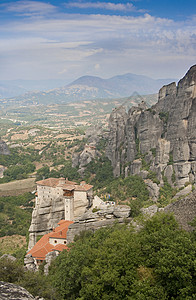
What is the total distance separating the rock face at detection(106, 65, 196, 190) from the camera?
42.0 metres

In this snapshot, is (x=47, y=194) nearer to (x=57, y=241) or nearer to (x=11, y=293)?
(x=57, y=241)

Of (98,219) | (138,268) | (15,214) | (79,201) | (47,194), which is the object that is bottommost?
(15,214)

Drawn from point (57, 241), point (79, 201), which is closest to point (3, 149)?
point (79, 201)

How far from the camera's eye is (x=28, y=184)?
246 ft

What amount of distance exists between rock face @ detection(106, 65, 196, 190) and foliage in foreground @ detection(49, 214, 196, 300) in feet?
79.6

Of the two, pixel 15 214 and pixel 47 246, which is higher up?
pixel 47 246

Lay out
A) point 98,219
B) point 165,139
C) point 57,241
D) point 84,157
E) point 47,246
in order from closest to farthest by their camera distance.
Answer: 1. point 98,219
2. point 47,246
3. point 57,241
4. point 165,139
5. point 84,157

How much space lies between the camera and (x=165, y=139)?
45.9m

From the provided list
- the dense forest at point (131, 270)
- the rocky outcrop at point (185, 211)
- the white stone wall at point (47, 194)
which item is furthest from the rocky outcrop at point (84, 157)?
the dense forest at point (131, 270)

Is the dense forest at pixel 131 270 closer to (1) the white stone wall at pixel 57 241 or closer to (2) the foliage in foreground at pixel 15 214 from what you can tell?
(1) the white stone wall at pixel 57 241

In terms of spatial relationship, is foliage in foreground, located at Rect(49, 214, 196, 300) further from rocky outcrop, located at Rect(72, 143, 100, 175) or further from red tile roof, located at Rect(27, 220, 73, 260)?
rocky outcrop, located at Rect(72, 143, 100, 175)

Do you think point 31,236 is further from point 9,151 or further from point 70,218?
point 9,151

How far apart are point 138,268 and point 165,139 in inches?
1302

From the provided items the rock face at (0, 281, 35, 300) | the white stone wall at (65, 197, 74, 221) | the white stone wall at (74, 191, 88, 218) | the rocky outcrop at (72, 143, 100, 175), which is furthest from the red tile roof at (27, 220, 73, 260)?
the rocky outcrop at (72, 143, 100, 175)
